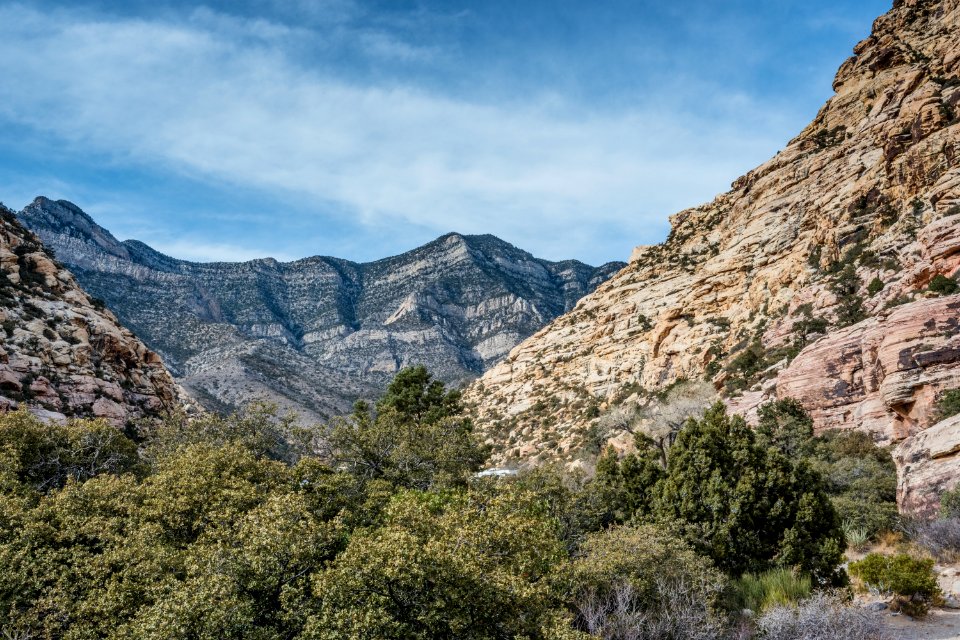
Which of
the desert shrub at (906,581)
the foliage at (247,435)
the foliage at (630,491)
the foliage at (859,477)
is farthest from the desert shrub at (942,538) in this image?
the foliage at (247,435)

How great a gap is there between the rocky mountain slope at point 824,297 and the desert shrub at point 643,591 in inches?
420

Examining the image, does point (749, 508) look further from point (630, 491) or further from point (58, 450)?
point (58, 450)

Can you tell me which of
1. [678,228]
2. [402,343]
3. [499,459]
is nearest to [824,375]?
[499,459]

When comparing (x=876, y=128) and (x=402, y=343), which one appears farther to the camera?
(x=402, y=343)

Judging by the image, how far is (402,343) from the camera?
128250 millimetres

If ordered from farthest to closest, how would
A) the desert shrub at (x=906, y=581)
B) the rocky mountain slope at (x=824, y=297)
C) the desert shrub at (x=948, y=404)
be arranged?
the rocky mountain slope at (x=824, y=297), the desert shrub at (x=948, y=404), the desert shrub at (x=906, y=581)

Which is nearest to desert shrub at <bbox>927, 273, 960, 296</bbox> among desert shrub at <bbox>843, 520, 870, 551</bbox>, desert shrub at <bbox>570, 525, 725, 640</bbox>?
desert shrub at <bbox>843, 520, 870, 551</bbox>

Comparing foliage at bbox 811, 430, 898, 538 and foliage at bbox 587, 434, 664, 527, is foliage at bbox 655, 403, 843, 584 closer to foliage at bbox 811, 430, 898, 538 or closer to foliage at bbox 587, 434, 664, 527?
foliage at bbox 587, 434, 664, 527

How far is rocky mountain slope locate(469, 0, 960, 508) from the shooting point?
81.9ft

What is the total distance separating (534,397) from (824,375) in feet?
108

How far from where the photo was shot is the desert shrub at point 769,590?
1202cm

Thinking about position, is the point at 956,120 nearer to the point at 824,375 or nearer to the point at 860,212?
the point at 860,212

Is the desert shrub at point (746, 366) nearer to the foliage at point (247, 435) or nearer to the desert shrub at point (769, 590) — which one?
the desert shrub at point (769, 590)

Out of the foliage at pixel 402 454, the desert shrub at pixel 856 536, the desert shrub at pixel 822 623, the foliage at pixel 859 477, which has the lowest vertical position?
the desert shrub at pixel 856 536
